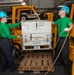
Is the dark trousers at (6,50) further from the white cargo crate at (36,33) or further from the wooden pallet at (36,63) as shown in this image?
the white cargo crate at (36,33)

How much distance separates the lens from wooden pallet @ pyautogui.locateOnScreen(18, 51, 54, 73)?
6730mm

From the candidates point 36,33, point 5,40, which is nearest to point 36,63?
point 36,33

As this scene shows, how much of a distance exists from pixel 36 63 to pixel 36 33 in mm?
1058

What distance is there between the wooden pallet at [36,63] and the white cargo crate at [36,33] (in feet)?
1.79

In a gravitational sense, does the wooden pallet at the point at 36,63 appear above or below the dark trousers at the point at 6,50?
below

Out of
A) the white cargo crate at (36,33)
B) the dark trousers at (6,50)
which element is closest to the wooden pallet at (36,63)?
the dark trousers at (6,50)

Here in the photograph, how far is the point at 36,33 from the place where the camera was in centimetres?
761

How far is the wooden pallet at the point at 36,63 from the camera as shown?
673 centimetres

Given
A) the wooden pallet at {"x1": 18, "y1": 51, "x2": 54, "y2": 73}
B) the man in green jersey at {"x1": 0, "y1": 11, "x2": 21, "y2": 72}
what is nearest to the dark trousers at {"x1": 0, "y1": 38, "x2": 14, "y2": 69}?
the man in green jersey at {"x1": 0, "y1": 11, "x2": 21, "y2": 72}

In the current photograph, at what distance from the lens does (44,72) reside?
681 centimetres

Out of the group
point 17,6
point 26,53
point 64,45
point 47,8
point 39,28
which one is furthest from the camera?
point 47,8

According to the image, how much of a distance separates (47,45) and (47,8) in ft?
36.3

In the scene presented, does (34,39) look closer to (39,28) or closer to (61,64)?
(39,28)

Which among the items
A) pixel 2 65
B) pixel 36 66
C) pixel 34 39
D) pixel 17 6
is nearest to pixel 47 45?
pixel 34 39
